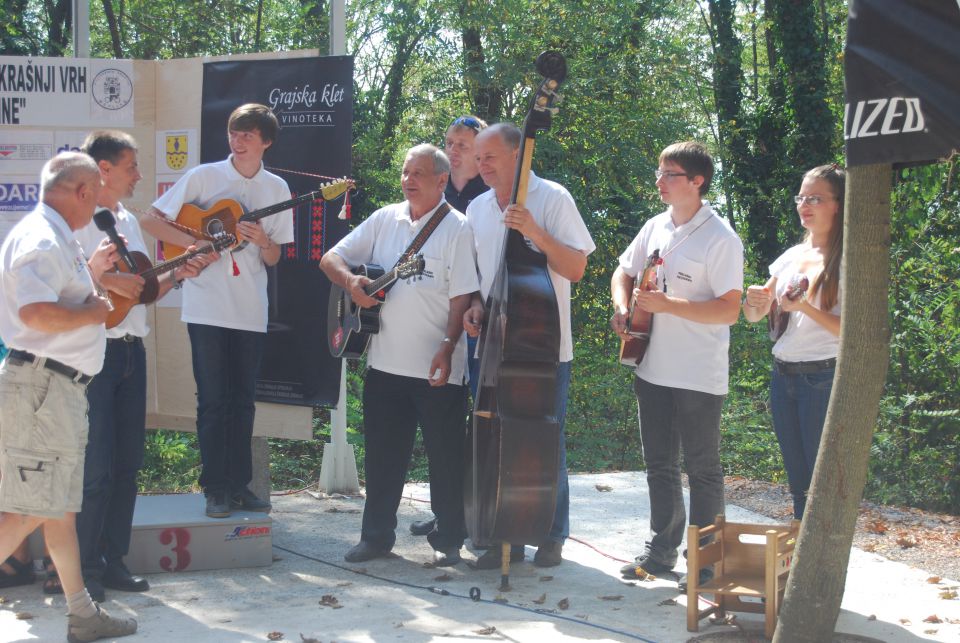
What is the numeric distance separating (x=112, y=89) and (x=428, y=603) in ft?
12.1

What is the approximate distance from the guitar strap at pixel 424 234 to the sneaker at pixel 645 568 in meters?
1.91

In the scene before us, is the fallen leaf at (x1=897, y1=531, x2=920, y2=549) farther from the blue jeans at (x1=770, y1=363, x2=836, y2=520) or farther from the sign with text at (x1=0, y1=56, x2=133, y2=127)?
the sign with text at (x1=0, y1=56, x2=133, y2=127)

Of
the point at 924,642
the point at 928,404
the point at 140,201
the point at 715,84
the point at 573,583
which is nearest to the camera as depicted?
the point at 924,642

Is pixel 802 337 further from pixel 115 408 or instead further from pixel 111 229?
pixel 115 408

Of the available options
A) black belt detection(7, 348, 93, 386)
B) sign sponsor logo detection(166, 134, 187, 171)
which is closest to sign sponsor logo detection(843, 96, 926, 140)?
black belt detection(7, 348, 93, 386)

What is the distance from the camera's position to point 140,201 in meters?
6.47

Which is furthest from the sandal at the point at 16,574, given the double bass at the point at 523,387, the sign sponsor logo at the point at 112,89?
the sign sponsor logo at the point at 112,89

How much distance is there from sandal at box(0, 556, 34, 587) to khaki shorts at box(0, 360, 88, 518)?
1151mm

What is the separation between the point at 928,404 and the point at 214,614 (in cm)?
616

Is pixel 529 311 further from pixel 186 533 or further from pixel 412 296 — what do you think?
pixel 186 533

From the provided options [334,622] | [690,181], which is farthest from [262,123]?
[334,622]

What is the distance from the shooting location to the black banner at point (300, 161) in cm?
622

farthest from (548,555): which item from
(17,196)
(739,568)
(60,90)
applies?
(60,90)

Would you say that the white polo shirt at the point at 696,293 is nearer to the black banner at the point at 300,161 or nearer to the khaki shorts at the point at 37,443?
the black banner at the point at 300,161
